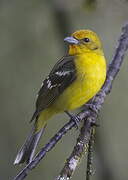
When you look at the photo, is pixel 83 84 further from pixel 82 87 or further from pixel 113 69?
pixel 113 69

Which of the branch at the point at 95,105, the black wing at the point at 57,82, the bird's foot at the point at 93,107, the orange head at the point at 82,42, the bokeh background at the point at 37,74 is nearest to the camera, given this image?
the branch at the point at 95,105

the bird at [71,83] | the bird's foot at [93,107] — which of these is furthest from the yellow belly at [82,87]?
the bird's foot at [93,107]

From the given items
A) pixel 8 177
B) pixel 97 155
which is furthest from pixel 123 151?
pixel 97 155

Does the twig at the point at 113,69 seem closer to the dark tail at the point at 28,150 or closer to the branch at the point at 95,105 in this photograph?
the branch at the point at 95,105

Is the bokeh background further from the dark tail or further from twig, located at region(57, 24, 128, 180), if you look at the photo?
the dark tail

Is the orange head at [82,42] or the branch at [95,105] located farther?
the orange head at [82,42]

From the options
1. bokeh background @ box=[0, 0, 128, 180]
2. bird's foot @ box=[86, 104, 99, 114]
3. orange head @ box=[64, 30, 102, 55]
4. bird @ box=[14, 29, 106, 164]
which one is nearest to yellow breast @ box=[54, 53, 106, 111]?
bird @ box=[14, 29, 106, 164]

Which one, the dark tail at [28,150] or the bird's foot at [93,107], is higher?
the bird's foot at [93,107]

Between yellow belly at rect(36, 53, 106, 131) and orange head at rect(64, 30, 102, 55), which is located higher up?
orange head at rect(64, 30, 102, 55)

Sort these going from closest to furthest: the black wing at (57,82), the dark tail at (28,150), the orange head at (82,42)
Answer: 1. the dark tail at (28,150)
2. the black wing at (57,82)
3. the orange head at (82,42)
